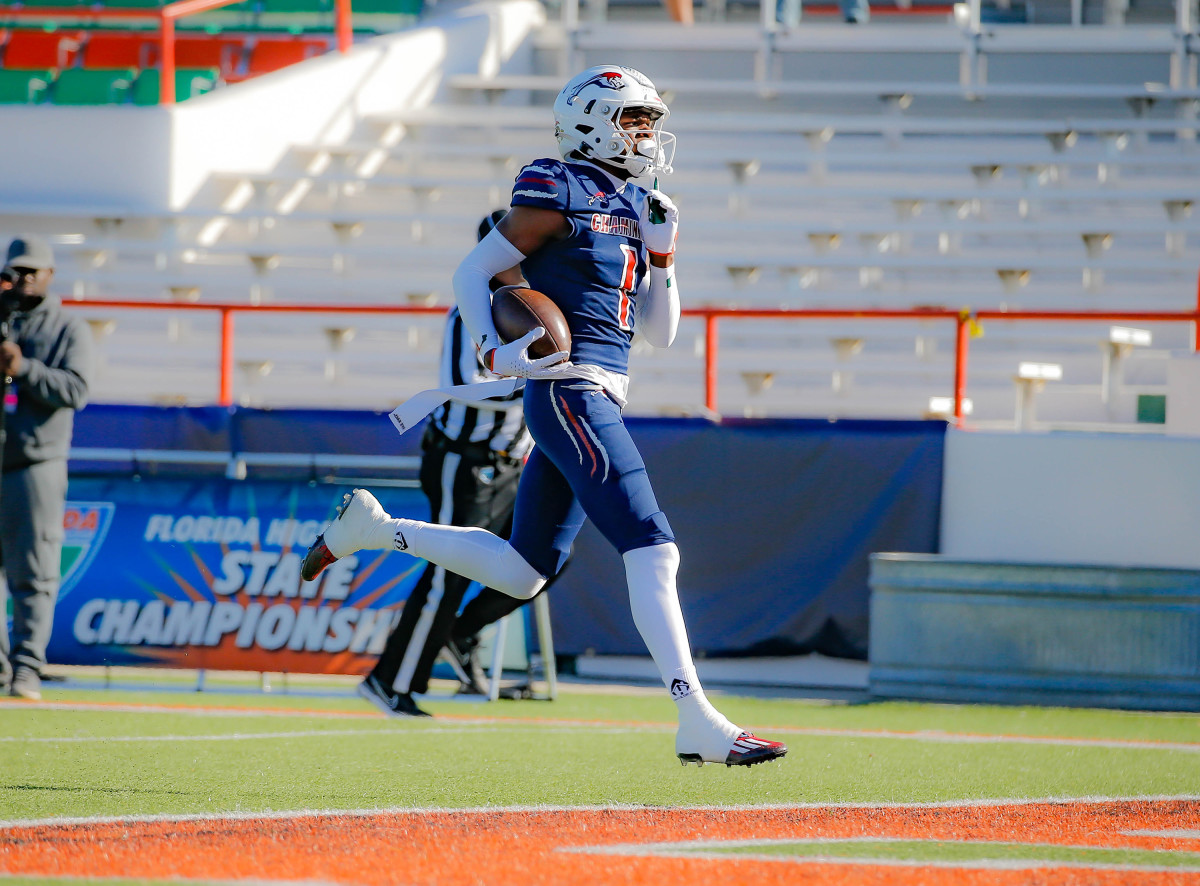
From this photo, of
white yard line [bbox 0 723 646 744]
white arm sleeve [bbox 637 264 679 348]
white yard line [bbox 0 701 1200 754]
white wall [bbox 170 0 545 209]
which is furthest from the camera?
white wall [bbox 170 0 545 209]

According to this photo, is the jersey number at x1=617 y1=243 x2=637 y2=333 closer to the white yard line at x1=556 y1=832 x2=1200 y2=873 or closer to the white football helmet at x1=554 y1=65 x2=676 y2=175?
the white football helmet at x1=554 y1=65 x2=676 y2=175

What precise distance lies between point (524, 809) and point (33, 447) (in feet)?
10.6

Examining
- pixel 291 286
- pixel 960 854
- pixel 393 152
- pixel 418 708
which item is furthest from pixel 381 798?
pixel 393 152

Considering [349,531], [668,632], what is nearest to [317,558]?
[349,531]

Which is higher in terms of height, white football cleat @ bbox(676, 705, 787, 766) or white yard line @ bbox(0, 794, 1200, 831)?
white football cleat @ bbox(676, 705, 787, 766)

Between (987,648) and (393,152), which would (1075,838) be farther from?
(393,152)

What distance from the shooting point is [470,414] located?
222 inches

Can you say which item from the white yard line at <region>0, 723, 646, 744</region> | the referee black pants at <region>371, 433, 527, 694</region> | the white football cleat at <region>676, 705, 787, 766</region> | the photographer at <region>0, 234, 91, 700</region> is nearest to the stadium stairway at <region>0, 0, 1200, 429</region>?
the photographer at <region>0, 234, 91, 700</region>

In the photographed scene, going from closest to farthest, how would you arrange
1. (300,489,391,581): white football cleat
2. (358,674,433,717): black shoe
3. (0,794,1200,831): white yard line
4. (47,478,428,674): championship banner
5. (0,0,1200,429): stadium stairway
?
(0,794,1200,831): white yard line, (300,489,391,581): white football cleat, (358,674,433,717): black shoe, (47,478,428,674): championship banner, (0,0,1200,429): stadium stairway

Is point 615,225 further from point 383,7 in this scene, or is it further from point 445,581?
point 383,7

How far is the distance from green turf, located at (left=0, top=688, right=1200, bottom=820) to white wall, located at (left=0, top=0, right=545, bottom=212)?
742 centimetres

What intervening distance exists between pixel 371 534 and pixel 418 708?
1.58m

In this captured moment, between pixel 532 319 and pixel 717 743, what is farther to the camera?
pixel 532 319

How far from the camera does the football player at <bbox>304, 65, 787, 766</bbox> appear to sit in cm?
362
